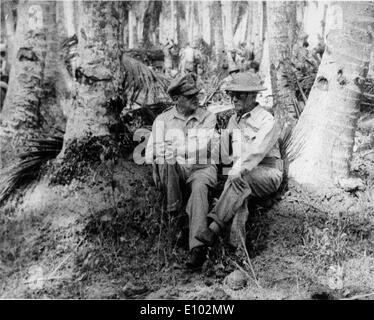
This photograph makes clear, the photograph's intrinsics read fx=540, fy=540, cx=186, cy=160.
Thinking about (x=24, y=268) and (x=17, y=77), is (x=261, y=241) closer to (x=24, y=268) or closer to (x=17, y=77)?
(x=24, y=268)

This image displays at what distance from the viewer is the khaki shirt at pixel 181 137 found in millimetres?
5828

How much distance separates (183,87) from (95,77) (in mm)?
1223

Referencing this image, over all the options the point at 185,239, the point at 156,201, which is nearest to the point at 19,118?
the point at 156,201

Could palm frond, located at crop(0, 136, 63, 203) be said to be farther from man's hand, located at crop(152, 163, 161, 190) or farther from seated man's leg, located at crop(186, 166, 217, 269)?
seated man's leg, located at crop(186, 166, 217, 269)

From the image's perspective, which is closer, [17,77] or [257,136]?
[257,136]

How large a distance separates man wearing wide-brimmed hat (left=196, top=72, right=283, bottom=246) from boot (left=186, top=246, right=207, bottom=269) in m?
0.10

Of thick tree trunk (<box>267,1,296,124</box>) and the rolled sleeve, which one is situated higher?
thick tree trunk (<box>267,1,296,124</box>)

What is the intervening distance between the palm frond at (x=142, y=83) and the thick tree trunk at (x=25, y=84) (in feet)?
5.10

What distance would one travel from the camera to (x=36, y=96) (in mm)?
8023

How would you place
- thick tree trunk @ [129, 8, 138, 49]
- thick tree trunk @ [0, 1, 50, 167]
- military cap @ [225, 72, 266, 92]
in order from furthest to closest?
thick tree trunk @ [129, 8, 138, 49]
thick tree trunk @ [0, 1, 50, 167]
military cap @ [225, 72, 266, 92]

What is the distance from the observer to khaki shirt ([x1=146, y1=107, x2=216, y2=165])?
583 cm

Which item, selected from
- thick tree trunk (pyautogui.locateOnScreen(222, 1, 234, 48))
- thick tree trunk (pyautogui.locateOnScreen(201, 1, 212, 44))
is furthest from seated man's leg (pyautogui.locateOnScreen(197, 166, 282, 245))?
thick tree trunk (pyautogui.locateOnScreen(222, 1, 234, 48))
